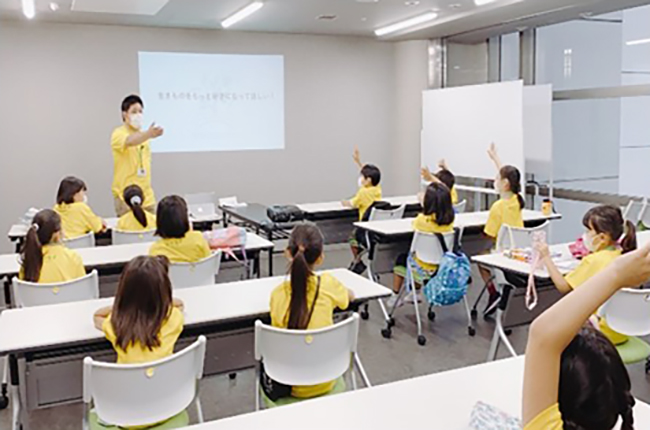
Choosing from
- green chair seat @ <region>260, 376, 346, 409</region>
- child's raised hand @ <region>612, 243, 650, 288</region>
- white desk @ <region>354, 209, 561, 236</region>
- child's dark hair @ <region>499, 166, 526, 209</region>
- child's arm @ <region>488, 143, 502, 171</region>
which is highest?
child's arm @ <region>488, 143, 502, 171</region>

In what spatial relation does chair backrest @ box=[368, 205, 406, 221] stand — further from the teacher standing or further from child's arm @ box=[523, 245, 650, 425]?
child's arm @ box=[523, 245, 650, 425]

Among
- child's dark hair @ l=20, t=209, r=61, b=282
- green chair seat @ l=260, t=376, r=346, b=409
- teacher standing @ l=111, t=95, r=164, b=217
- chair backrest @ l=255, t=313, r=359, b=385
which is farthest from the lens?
teacher standing @ l=111, t=95, r=164, b=217

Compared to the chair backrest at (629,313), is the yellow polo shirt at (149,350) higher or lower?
higher

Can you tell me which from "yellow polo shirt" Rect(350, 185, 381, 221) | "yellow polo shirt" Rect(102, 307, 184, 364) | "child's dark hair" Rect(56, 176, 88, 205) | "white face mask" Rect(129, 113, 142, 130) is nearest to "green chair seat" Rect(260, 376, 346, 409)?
"yellow polo shirt" Rect(102, 307, 184, 364)

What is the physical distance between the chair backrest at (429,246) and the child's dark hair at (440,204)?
0.12 m

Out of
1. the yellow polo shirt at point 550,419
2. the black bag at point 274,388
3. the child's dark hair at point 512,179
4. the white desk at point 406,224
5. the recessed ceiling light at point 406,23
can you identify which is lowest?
the black bag at point 274,388

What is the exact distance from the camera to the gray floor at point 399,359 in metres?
3.46

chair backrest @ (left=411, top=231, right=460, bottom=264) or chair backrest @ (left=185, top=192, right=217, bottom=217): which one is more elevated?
chair backrest @ (left=185, top=192, right=217, bottom=217)

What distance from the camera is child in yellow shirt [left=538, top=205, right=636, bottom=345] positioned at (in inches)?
→ 117

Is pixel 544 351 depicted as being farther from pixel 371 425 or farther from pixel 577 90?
pixel 577 90

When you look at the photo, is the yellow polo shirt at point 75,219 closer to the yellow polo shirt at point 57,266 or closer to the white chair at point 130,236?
the white chair at point 130,236

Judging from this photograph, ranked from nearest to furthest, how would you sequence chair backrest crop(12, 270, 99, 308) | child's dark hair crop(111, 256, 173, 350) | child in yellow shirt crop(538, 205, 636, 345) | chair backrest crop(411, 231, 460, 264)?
1. child's dark hair crop(111, 256, 173, 350)
2. child in yellow shirt crop(538, 205, 636, 345)
3. chair backrest crop(12, 270, 99, 308)
4. chair backrest crop(411, 231, 460, 264)

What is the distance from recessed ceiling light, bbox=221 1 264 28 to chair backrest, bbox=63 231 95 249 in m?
2.67

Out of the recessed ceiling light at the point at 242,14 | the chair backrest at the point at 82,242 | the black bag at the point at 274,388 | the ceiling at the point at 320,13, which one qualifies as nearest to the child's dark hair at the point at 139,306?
the black bag at the point at 274,388
